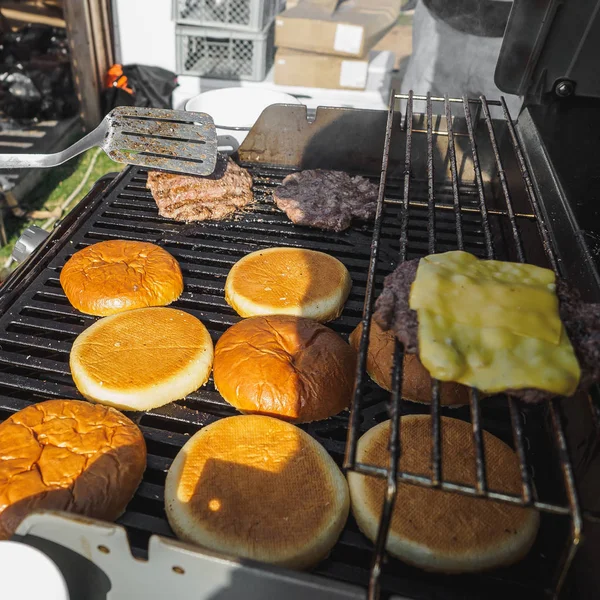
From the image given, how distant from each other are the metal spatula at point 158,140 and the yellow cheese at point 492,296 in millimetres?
2567

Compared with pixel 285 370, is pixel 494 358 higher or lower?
higher

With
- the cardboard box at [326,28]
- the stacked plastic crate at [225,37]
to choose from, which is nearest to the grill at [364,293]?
the cardboard box at [326,28]

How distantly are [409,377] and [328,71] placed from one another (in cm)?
733

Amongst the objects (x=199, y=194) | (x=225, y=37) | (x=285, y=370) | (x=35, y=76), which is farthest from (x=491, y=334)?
(x=35, y=76)

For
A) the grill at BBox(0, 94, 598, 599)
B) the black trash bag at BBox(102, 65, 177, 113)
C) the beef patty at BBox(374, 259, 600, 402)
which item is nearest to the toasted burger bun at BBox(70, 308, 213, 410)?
the grill at BBox(0, 94, 598, 599)

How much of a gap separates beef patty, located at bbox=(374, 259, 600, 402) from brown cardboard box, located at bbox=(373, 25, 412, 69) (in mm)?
8825

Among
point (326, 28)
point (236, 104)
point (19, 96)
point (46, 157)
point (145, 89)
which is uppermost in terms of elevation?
point (326, 28)

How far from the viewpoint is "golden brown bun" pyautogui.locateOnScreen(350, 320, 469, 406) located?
10.0ft

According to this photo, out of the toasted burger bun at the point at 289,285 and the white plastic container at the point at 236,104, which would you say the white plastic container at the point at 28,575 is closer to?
the toasted burger bun at the point at 289,285

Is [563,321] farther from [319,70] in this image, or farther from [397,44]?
[397,44]

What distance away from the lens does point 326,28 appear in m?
8.60

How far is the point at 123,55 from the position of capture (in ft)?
31.7

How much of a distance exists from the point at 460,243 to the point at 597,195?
1270 mm

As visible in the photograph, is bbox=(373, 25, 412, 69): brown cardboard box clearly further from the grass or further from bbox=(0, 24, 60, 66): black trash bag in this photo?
bbox=(0, 24, 60, 66): black trash bag
